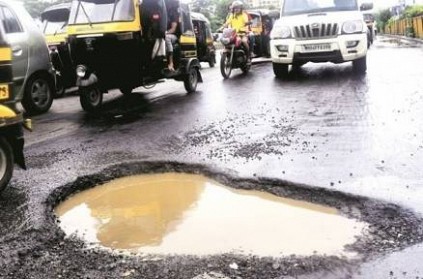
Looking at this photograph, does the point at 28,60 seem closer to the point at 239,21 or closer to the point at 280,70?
the point at 280,70

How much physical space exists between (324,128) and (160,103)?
4.03m

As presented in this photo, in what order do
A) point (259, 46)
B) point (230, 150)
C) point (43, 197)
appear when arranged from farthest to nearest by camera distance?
point (259, 46) < point (230, 150) < point (43, 197)

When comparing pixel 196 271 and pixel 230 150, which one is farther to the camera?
pixel 230 150

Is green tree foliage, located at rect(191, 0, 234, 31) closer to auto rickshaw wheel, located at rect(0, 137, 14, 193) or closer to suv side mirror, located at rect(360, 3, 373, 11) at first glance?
suv side mirror, located at rect(360, 3, 373, 11)

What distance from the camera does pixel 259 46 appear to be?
788 inches

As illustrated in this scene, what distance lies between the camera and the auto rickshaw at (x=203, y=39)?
1828 cm

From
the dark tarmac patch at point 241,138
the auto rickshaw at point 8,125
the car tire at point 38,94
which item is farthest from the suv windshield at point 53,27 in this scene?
the auto rickshaw at point 8,125

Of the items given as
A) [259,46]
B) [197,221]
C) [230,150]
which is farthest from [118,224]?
[259,46]

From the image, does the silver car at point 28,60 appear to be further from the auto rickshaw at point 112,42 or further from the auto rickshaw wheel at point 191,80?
the auto rickshaw wheel at point 191,80

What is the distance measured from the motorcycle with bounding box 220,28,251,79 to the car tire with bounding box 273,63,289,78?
138 centimetres

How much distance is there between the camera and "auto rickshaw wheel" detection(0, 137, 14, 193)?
4840 millimetres

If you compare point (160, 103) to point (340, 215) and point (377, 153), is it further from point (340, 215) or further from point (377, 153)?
point (340, 215)

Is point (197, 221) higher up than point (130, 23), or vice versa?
point (130, 23)

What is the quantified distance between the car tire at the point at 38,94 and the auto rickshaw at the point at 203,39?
8836 mm
